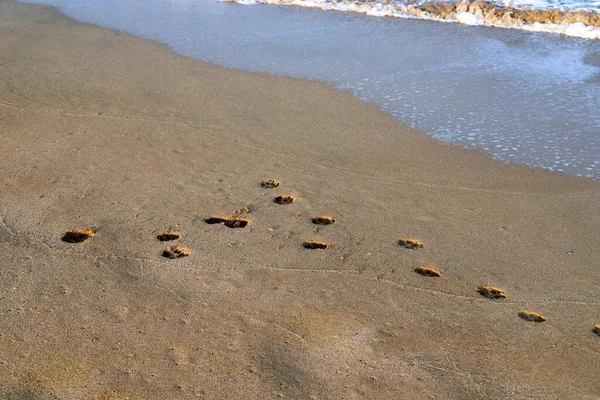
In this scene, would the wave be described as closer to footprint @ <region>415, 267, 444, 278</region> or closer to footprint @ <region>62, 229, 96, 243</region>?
footprint @ <region>415, 267, 444, 278</region>

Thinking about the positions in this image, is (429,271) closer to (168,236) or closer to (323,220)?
(323,220)

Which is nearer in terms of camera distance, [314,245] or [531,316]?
[531,316]

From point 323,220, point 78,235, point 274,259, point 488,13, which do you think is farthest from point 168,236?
point 488,13

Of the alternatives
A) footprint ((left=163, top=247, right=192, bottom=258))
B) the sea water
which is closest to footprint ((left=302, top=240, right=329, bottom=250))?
footprint ((left=163, top=247, right=192, bottom=258))

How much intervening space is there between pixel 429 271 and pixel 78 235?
7.17ft

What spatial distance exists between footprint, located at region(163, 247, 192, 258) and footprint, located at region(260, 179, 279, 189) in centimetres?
107

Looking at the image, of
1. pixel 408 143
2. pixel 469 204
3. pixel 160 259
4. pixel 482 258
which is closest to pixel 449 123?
pixel 408 143

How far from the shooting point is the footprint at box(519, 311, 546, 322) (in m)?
3.69

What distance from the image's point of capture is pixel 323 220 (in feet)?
15.1

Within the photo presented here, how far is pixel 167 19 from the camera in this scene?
34.0ft

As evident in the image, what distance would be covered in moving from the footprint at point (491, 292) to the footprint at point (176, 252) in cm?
175

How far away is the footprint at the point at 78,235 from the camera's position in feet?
13.8

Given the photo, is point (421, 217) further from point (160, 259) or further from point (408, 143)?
point (160, 259)

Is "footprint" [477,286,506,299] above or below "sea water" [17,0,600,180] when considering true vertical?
below
